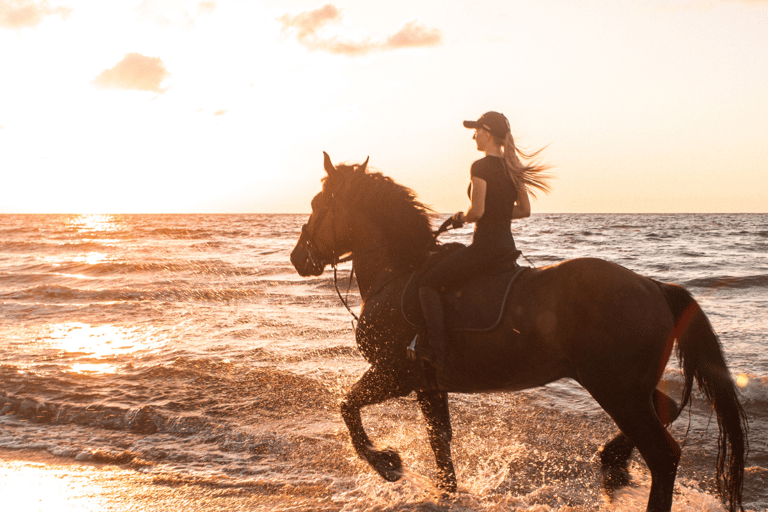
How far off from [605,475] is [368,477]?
7.08 ft

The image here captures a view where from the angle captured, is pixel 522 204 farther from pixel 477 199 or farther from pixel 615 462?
pixel 615 462

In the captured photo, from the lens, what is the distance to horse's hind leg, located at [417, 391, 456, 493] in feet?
15.2

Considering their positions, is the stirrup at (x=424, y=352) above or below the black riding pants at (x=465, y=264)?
below

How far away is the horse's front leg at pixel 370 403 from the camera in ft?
15.0

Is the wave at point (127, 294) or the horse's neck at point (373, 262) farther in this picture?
the wave at point (127, 294)

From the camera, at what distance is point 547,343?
3914 millimetres

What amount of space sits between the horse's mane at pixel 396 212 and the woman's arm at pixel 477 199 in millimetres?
613

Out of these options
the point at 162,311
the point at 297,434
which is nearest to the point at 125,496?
the point at 297,434

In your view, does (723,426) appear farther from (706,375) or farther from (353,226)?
(353,226)

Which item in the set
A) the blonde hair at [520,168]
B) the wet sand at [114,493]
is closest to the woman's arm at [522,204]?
the blonde hair at [520,168]

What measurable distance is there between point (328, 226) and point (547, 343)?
222 cm

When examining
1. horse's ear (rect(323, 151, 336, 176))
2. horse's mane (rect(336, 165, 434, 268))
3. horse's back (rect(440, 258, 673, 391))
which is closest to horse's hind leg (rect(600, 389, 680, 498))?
horse's back (rect(440, 258, 673, 391))

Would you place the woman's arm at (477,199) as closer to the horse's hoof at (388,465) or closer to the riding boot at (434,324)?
the riding boot at (434,324)

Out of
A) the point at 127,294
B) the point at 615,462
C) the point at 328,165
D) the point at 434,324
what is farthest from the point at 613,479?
the point at 127,294
